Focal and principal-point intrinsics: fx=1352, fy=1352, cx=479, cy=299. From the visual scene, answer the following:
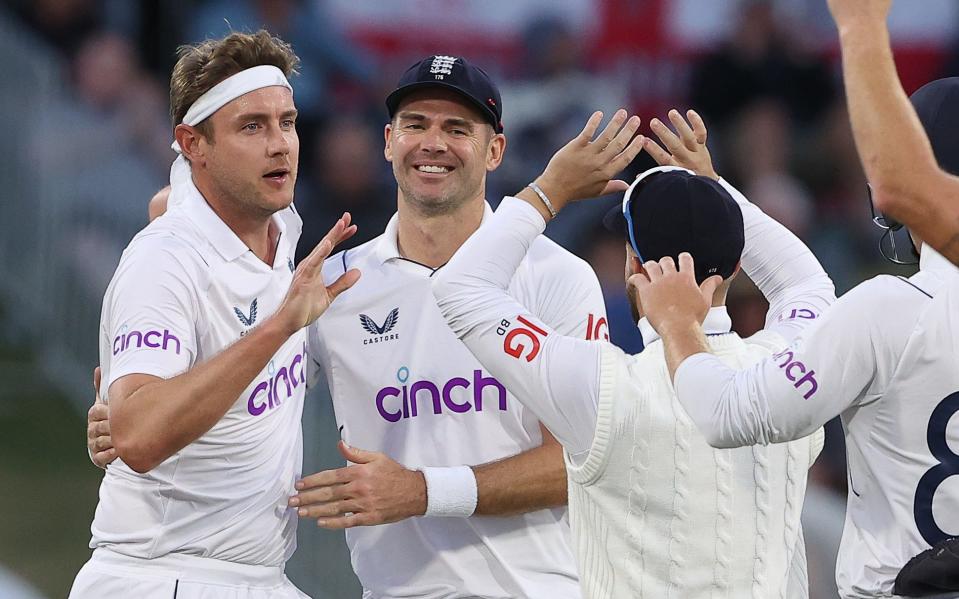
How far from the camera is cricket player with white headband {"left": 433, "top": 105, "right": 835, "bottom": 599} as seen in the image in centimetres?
296

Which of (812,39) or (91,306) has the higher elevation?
(812,39)

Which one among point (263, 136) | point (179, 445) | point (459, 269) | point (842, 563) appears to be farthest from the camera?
point (263, 136)

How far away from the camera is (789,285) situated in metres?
3.71

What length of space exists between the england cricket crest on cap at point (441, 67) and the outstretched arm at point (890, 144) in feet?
6.74

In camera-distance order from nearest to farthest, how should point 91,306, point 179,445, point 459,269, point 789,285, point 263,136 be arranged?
point 459,269
point 179,445
point 789,285
point 263,136
point 91,306

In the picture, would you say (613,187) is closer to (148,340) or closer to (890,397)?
(890,397)

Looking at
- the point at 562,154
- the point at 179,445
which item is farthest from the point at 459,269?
the point at 179,445

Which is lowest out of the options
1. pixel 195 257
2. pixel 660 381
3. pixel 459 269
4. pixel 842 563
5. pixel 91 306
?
pixel 842 563

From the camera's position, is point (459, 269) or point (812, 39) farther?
point (812, 39)

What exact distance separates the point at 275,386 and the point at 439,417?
Result: 52 centimetres

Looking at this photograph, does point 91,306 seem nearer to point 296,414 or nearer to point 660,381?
point 296,414

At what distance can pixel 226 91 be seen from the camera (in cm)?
405

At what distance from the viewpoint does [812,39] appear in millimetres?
9516

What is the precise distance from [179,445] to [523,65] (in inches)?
242
